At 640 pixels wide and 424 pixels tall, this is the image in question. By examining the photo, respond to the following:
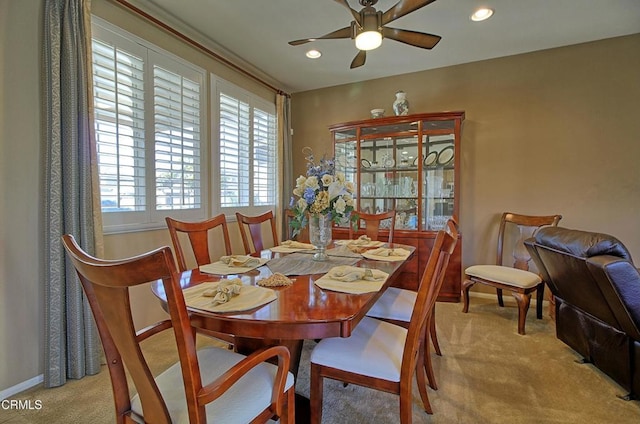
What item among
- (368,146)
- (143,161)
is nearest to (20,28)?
(143,161)

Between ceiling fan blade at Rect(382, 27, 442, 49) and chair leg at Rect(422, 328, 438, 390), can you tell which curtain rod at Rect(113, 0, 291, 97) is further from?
chair leg at Rect(422, 328, 438, 390)

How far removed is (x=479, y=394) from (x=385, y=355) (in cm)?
93

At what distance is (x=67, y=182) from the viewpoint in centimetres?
200

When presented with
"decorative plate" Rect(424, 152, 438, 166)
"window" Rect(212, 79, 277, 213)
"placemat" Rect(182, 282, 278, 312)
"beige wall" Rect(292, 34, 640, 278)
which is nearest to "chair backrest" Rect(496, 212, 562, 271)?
"beige wall" Rect(292, 34, 640, 278)

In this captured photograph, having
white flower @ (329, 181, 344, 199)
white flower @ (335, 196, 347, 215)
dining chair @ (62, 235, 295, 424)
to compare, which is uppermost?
white flower @ (329, 181, 344, 199)

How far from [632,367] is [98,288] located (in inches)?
104

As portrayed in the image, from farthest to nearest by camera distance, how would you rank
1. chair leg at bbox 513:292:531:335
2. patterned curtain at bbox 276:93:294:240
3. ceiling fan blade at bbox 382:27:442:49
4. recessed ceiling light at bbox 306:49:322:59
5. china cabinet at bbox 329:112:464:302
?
patterned curtain at bbox 276:93:294:240, china cabinet at bbox 329:112:464:302, recessed ceiling light at bbox 306:49:322:59, chair leg at bbox 513:292:531:335, ceiling fan blade at bbox 382:27:442:49

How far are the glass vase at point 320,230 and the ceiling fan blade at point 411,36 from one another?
4.66 feet

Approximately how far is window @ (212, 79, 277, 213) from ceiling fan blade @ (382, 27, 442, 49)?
1920 millimetres

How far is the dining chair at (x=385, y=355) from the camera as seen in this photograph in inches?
50.8

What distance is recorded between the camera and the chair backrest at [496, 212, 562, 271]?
3.28m

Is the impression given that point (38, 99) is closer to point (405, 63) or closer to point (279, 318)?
point (279, 318)

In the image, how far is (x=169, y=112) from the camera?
283cm

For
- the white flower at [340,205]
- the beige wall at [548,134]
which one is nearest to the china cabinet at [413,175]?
the beige wall at [548,134]
